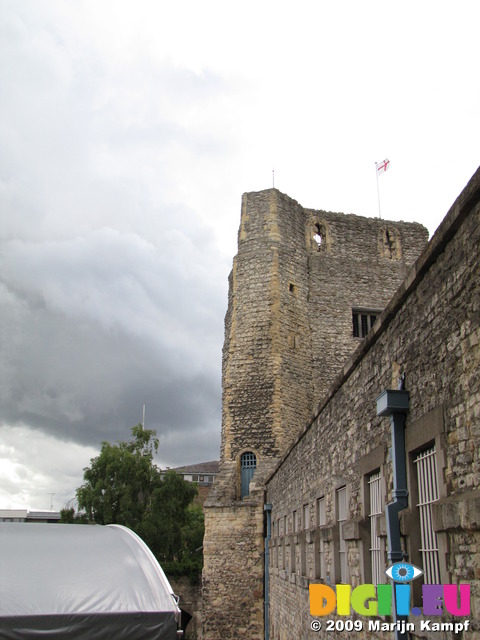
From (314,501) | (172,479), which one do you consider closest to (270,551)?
(314,501)

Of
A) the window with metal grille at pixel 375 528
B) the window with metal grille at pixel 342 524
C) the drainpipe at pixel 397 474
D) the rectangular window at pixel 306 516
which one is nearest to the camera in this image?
the drainpipe at pixel 397 474

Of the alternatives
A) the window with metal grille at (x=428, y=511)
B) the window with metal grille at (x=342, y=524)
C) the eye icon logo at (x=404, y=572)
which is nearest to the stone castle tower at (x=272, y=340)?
the window with metal grille at (x=342, y=524)

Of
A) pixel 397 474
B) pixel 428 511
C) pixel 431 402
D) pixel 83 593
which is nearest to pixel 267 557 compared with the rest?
pixel 397 474

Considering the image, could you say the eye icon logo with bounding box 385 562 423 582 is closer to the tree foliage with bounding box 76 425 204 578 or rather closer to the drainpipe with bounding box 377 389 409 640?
the drainpipe with bounding box 377 389 409 640

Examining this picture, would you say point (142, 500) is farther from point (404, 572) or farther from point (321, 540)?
point (404, 572)

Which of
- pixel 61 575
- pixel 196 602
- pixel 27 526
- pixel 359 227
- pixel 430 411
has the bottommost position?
pixel 196 602

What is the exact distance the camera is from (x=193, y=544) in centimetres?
3247

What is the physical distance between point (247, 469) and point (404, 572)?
55.0 feet

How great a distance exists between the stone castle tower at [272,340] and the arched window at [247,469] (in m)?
0.03

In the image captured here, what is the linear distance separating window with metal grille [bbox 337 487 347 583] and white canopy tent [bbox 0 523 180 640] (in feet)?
12.1

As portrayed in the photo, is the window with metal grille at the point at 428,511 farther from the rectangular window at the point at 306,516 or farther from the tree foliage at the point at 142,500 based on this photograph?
the tree foliage at the point at 142,500

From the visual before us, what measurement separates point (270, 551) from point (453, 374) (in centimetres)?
1509

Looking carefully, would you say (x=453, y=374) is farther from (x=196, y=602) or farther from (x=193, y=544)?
(x=193, y=544)

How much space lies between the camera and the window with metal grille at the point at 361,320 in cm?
2602
